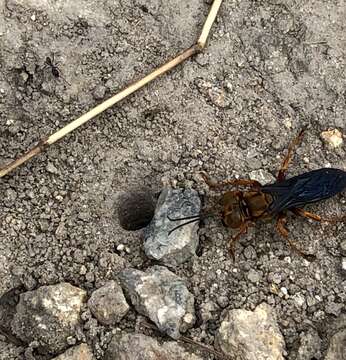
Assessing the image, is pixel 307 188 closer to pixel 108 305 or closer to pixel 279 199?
pixel 279 199

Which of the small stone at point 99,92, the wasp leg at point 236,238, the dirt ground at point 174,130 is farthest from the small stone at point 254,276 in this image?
the small stone at point 99,92

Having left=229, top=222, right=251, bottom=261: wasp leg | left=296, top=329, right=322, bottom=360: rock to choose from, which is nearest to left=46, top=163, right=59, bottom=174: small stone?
left=229, top=222, right=251, bottom=261: wasp leg

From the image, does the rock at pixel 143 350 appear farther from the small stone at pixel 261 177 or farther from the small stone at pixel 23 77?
the small stone at pixel 23 77

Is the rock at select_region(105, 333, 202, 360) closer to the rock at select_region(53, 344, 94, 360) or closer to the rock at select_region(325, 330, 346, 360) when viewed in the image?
the rock at select_region(53, 344, 94, 360)

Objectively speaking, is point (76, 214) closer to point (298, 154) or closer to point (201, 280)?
point (201, 280)

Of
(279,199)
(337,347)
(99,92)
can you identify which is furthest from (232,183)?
(337,347)

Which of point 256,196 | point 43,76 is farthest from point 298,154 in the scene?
point 43,76
